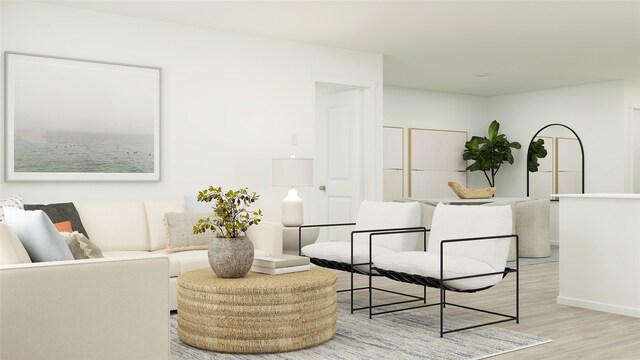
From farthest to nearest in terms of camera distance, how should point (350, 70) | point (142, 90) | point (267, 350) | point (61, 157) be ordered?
point (350, 70) < point (142, 90) < point (61, 157) < point (267, 350)

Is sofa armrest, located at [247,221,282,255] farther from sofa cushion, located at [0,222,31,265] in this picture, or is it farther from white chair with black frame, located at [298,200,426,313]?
sofa cushion, located at [0,222,31,265]

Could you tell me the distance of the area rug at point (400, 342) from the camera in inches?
140

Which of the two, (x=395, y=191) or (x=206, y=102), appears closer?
(x=206, y=102)

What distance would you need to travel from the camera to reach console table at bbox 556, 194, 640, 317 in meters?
4.64

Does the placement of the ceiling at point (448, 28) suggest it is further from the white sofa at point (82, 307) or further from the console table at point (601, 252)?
the white sofa at point (82, 307)

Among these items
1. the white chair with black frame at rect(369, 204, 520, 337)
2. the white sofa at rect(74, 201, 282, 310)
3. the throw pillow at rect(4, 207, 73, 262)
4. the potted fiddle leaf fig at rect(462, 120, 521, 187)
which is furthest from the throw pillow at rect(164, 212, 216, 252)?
the potted fiddle leaf fig at rect(462, 120, 521, 187)

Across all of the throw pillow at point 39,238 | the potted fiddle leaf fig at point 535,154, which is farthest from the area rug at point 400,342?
the potted fiddle leaf fig at point 535,154

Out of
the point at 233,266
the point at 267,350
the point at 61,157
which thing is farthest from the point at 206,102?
the point at 267,350

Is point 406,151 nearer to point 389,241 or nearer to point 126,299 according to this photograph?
point 389,241

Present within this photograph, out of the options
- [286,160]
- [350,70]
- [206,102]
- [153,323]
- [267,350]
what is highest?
[350,70]

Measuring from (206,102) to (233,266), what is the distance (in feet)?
9.43

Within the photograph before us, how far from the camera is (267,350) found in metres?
3.56

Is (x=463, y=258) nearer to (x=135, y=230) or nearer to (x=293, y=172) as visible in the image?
(x=293, y=172)

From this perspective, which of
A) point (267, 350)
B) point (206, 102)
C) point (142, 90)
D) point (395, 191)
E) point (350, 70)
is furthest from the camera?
point (395, 191)
